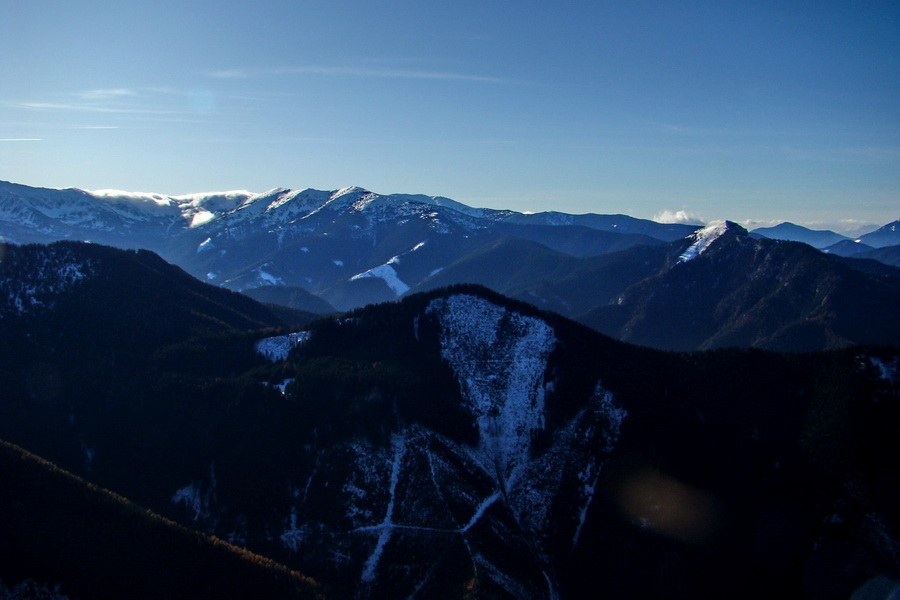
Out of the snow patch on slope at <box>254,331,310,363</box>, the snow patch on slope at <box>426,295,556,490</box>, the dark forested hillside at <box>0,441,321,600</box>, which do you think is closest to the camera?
the dark forested hillside at <box>0,441,321,600</box>

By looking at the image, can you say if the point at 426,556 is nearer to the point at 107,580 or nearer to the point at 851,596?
the point at 107,580

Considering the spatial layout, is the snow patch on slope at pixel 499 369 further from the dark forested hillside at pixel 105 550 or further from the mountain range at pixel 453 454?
the dark forested hillside at pixel 105 550

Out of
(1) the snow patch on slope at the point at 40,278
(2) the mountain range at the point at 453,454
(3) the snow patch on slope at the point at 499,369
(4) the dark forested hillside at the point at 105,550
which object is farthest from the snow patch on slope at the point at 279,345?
(1) the snow patch on slope at the point at 40,278

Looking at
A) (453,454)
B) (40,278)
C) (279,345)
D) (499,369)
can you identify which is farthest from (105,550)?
(40,278)

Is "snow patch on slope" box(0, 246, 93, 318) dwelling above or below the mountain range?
above

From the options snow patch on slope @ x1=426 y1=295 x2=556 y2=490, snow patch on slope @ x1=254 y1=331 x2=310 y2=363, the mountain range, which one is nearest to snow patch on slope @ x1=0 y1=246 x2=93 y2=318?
the mountain range

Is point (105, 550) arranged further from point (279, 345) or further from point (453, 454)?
point (279, 345)

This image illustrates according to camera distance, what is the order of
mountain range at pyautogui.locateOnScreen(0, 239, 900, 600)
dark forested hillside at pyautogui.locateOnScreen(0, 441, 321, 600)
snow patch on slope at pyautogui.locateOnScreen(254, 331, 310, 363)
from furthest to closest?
snow patch on slope at pyautogui.locateOnScreen(254, 331, 310, 363), mountain range at pyautogui.locateOnScreen(0, 239, 900, 600), dark forested hillside at pyautogui.locateOnScreen(0, 441, 321, 600)

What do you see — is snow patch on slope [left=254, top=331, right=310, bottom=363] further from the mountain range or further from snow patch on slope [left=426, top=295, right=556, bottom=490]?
snow patch on slope [left=426, top=295, right=556, bottom=490]

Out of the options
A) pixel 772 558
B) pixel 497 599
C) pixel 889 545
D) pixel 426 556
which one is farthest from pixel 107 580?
pixel 889 545
